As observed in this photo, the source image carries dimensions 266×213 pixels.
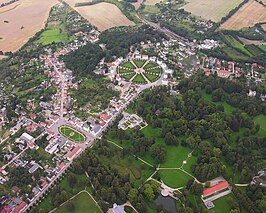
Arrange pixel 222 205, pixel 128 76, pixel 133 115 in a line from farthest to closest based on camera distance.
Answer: pixel 128 76, pixel 133 115, pixel 222 205

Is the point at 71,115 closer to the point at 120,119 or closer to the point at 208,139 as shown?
the point at 120,119

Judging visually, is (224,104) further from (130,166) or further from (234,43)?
(234,43)

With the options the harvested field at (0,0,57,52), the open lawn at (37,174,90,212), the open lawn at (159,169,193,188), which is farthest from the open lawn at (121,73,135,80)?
the harvested field at (0,0,57,52)

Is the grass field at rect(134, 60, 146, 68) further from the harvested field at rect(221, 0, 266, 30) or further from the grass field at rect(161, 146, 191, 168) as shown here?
the harvested field at rect(221, 0, 266, 30)

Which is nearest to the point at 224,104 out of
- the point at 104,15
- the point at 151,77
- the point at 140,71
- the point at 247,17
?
the point at 151,77

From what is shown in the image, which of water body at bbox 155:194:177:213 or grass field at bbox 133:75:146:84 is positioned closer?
water body at bbox 155:194:177:213

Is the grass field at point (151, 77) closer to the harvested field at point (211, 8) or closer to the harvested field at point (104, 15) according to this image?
the harvested field at point (104, 15)

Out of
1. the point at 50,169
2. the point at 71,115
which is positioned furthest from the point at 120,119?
the point at 50,169

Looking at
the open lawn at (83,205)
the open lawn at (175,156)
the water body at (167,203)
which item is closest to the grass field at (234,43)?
the open lawn at (175,156)
